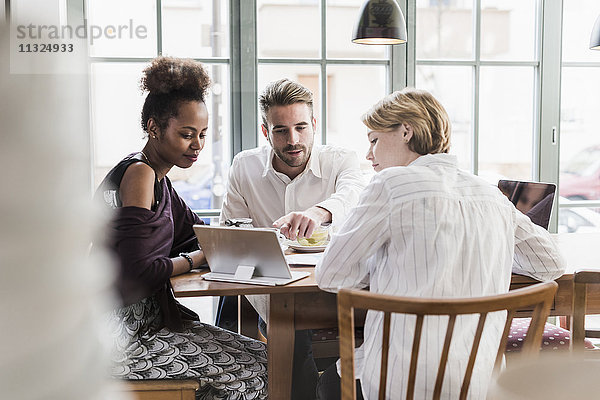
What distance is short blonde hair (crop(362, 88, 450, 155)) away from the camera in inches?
67.4

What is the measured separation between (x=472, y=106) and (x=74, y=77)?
12.5ft

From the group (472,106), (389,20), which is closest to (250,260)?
(389,20)

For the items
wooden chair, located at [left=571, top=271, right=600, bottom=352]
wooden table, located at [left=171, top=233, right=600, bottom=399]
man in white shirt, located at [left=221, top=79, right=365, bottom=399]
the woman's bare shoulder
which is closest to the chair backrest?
wooden chair, located at [left=571, top=271, right=600, bottom=352]

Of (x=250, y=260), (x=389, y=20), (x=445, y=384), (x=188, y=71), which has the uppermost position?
(x=389, y=20)

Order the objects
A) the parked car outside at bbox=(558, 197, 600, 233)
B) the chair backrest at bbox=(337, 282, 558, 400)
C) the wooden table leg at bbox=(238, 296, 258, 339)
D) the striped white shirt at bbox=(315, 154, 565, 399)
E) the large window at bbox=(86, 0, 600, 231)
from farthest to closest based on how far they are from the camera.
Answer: the parked car outside at bbox=(558, 197, 600, 233)
the large window at bbox=(86, 0, 600, 231)
the wooden table leg at bbox=(238, 296, 258, 339)
the striped white shirt at bbox=(315, 154, 565, 399)
the chair backrest at bbox=(337, 282, 558, 400)

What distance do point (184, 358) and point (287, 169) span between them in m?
1.24

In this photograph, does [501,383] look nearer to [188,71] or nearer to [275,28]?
[188,71]

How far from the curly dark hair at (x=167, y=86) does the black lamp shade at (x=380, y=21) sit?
100cm

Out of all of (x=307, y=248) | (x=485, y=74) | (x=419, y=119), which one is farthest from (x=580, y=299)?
(x=485, y=74)

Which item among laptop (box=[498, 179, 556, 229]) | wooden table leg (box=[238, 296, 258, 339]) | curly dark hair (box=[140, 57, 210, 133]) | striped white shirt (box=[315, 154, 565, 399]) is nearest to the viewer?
striped white shirt (box=[315, 154, 565, 399])

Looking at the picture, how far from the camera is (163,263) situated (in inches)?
69.9

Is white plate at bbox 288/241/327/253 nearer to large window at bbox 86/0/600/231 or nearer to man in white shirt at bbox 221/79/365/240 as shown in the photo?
man in white shirt at bbox 221/79/365/240

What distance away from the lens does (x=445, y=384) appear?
1.46 metres

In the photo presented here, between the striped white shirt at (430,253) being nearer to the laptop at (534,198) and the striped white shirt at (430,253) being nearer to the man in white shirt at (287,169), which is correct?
the man in white shirt at (287,169)
